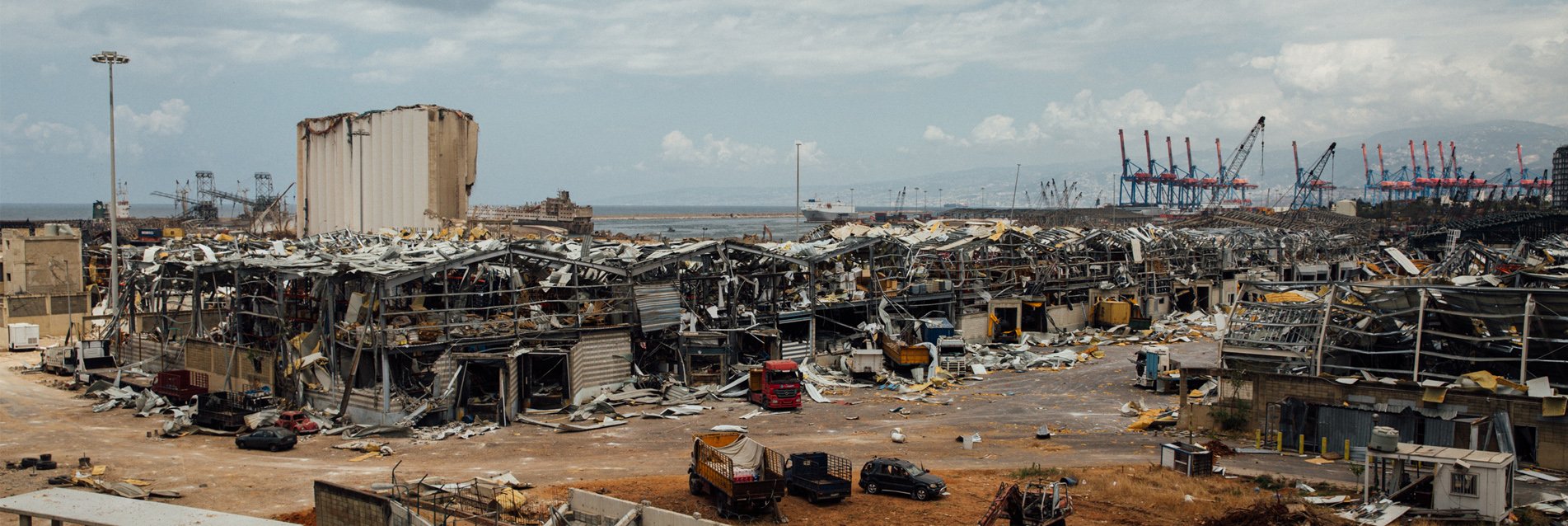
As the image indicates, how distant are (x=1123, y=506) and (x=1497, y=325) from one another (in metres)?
11.8

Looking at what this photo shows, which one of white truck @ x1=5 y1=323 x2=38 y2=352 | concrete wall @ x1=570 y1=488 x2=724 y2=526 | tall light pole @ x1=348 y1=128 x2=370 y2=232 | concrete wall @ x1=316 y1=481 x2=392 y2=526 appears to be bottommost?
white truck @ x1=5 y1=323 x2=38 y2=352

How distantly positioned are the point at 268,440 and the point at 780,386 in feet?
42.7

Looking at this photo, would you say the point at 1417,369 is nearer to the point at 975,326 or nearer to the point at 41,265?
the point at 975,326

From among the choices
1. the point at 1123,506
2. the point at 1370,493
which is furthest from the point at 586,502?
the point at 1370,493

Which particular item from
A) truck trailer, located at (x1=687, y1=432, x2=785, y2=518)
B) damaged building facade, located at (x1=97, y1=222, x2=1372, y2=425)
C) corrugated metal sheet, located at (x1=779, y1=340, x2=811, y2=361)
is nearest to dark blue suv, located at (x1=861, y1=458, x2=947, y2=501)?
truck trailer, located at (x1=687, y1=432, x2=785, y2=518)

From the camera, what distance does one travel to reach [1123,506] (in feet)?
66.3

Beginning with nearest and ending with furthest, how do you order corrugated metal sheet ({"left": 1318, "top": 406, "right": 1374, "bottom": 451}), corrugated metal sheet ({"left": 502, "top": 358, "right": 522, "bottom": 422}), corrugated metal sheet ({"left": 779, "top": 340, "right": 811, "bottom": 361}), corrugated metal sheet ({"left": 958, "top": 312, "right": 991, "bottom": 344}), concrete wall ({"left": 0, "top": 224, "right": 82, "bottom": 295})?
corrugated metal sheet ({"left": 1318, "top": 406, "right": 1374, "bottom": 451}) < corrugated metal sheet ({"left": 502, "top": 358, "right": 522, "bottom": 422}) < corrugated metal sheet ({"left": 779, "top": 340, "right": 811, "bottom": 361}) < corrugated metal sheet ({"left": 958, "top": 312, "right": 991, "bottom": 344}) < concrete wall ({"left": 0, "top": 224, "right": 82, "bottom": 295})

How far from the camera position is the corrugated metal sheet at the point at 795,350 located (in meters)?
36.8

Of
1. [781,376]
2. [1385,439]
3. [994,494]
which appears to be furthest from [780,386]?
[1385,439]

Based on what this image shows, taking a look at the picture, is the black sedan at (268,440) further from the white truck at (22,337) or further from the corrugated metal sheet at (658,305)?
the white truck at (22,337)

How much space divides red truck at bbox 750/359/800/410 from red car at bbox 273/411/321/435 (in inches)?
462

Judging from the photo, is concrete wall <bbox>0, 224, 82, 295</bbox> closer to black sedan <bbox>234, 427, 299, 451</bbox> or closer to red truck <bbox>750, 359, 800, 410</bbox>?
black sedan <bbox>234, 427, 299, 451</bbox>

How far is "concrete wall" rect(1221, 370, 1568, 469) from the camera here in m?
22.4

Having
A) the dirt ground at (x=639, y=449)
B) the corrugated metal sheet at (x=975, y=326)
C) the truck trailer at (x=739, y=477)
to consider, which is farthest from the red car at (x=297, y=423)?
the corrugated metal sheet at (x=975, y=326)
